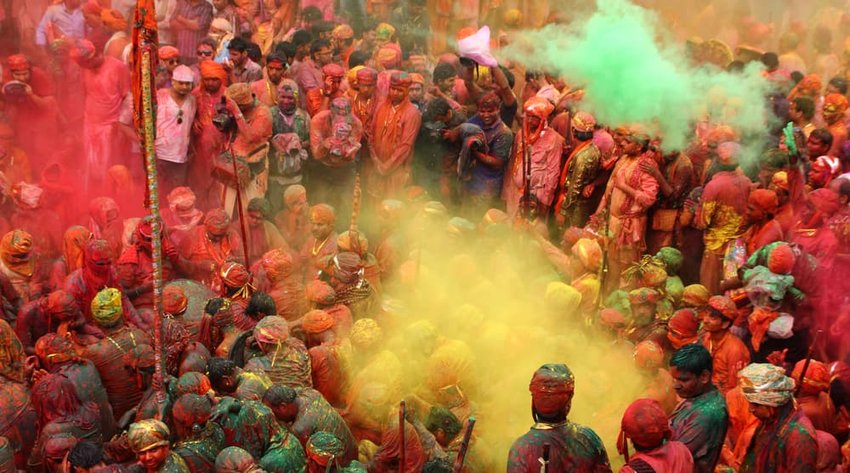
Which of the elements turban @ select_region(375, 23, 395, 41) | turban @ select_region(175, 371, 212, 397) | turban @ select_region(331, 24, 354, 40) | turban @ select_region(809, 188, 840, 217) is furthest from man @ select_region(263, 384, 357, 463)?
turban @ select_region(375, 23, 395, 41)

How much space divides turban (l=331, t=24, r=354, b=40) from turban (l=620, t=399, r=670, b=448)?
9445mm

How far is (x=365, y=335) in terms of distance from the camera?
9.52m

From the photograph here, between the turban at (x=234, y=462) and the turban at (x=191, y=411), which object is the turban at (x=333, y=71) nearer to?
the turban at (x=191, y=411)

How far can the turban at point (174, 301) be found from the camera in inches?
390

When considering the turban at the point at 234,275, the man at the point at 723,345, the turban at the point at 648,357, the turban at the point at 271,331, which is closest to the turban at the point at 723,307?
the man at the point at 723,345

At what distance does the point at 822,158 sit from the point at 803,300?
211cm

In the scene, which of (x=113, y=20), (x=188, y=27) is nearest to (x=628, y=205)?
(x=188, y=27)

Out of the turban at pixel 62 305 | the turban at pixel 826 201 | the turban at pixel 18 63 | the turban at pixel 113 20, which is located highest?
the turban at pixel 113 20

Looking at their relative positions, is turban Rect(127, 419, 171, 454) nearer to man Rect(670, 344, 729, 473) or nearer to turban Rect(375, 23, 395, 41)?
man Rect(670, 344, 729, 473)

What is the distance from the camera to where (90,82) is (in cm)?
1332

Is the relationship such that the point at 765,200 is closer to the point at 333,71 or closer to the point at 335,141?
the point at 335,141

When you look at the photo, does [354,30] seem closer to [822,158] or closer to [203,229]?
[203,229]

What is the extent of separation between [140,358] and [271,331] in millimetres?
1040

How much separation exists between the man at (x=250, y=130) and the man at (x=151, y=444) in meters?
5.55
